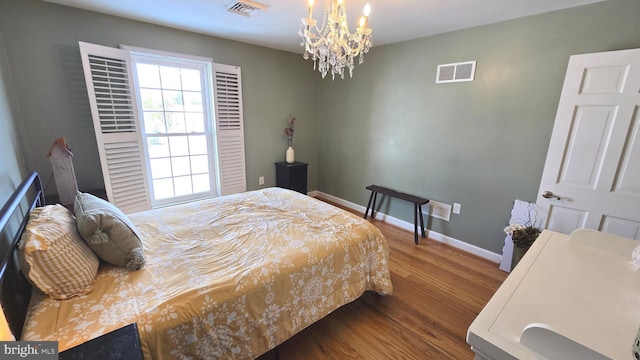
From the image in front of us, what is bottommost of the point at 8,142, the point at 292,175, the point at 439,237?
the point at 439,237

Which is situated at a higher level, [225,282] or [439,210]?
[225,282]

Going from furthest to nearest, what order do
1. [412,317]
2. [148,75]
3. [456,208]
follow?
[456,208], [148,75], [412,317]

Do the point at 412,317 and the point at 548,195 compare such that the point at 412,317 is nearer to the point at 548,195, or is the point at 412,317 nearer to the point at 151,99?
the point at 548,195

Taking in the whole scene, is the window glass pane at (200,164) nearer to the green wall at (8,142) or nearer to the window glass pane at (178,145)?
the window glass pane at (178,145)

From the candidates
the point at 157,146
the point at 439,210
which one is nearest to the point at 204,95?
the point at 157,146

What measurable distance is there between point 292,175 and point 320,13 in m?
2.16

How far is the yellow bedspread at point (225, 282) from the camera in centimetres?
105

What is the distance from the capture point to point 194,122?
128 inches

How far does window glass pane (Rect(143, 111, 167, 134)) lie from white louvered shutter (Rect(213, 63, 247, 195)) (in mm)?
608

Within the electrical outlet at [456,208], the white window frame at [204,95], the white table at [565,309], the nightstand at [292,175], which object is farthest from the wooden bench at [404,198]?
the white window frame at [204,95]

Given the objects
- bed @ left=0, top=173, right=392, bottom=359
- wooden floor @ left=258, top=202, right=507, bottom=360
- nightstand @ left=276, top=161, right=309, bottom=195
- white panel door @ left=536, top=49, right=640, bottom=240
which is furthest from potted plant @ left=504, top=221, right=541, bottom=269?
nightstand @ left=276, top=161, right=309, bottom=195

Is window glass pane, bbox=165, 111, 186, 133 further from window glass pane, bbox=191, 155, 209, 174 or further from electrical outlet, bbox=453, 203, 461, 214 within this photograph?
electrical outlet, bbox=453, 203, 461, 214

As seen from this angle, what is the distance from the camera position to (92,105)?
2.37m

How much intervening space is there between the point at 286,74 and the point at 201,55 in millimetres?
1213
